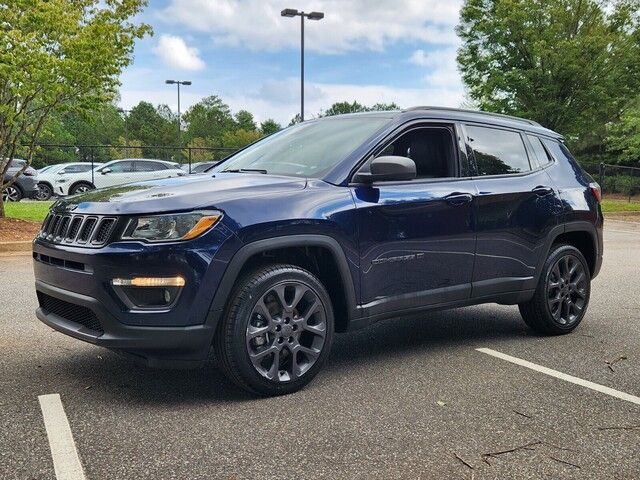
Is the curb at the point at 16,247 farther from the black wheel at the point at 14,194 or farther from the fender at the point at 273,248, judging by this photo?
the black wheel at the point at 14,194

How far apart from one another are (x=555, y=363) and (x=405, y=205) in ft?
5.18

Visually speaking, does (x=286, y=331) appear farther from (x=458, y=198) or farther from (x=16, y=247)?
(x=16, y=247)

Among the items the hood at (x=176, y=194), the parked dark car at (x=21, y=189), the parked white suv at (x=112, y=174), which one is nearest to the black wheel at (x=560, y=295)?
the hood at (x=176, y=194)

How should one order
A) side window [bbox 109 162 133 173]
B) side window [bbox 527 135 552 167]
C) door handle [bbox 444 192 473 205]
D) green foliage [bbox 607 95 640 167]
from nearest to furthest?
door handle [bbox 444 192 473 205]
side window [bbox 527 135 552 167]
side window [bbox 109 162 133 173]
green foliage [bbox 607 95 640 167]

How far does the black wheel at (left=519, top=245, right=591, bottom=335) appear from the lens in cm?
532

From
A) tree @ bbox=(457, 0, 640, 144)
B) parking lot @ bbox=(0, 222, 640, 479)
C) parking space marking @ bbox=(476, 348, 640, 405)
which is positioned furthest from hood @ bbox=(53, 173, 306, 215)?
tree @ bbox=(457, 0, 640, 144)

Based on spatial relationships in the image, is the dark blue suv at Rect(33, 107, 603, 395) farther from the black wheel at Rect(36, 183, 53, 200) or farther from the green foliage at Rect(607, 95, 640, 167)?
the green foliage at Rect(607, 95, 640, 167)

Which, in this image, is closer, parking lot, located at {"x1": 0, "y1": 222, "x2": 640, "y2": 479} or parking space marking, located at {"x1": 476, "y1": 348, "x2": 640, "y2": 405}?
parking lot, located at {"x1": 0, "y1": 222, "x2": 640, "y2": 479}

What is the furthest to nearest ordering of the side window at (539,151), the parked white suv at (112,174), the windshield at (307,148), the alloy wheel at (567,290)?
the parked white suv at (112,174)
the side window at (539,151)
the alloy wheel at (567,290)
the windshield at (307,148)

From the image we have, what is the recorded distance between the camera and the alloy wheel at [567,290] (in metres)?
5.40

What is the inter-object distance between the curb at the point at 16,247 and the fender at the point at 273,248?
795 centimetres

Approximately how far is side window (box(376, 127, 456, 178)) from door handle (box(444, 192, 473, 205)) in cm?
19

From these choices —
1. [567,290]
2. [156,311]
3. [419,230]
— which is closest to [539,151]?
[567,290]

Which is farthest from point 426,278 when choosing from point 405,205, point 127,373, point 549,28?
point 549,28
